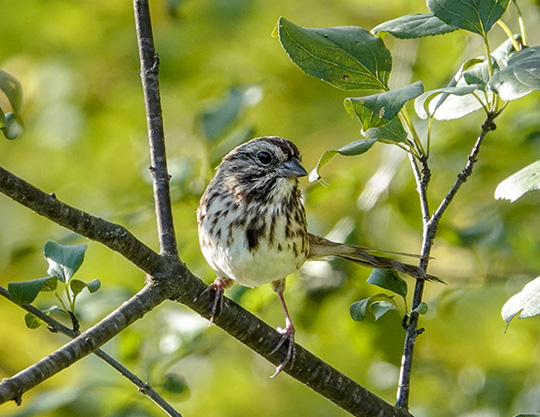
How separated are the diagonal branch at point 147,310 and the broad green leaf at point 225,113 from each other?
3.35 ft

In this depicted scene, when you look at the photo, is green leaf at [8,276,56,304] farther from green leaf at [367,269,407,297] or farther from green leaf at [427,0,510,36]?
green leaf at [427,0,510,36]

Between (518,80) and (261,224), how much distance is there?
1.57 metres

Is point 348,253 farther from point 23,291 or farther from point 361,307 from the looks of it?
point 23,291

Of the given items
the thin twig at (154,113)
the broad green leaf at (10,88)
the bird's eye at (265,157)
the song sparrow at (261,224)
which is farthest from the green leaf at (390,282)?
the broad green leaf at (10,88)

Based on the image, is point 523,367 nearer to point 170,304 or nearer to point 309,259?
point 309,259

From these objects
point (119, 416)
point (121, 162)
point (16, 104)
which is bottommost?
point (16, 104)

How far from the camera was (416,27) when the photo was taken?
2.34 meters

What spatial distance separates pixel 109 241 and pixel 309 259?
167cm

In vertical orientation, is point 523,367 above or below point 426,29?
above

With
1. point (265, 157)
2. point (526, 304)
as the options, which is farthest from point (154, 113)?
point (526, 304)

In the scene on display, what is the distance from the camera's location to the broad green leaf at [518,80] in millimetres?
1852

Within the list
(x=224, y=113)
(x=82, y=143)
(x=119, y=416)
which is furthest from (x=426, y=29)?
(x=82, y=143)

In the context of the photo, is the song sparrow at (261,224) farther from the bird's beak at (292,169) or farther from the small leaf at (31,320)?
the small leaf at (31,320)

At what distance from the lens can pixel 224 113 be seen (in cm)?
342
